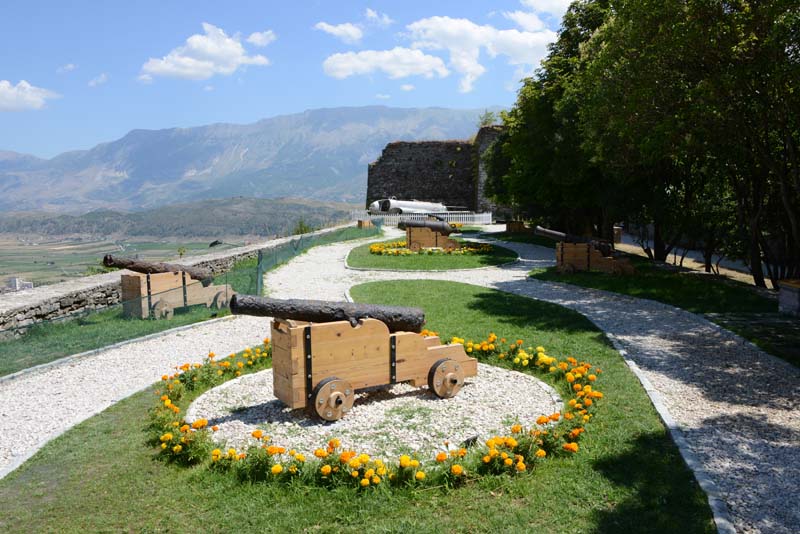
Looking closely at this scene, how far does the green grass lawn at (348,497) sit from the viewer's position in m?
4.24

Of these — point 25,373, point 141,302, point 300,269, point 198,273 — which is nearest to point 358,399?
point 25,373

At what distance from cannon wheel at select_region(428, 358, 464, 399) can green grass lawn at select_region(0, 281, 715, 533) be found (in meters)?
1.54

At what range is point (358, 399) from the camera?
675 centimetres

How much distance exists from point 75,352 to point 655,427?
7.78 meters

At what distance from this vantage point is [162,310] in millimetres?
11172

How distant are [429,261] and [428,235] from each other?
329cm

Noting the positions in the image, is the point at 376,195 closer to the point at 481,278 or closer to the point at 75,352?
the point at 481,278

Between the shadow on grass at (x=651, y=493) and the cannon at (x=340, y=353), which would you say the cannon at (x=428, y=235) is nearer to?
the cannon at (x=340, y=353)

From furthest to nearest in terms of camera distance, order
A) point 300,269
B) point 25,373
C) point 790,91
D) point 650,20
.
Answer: point 300,269 → point 650,20 → point 790,91 → point 25,373

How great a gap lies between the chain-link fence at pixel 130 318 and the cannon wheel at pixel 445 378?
5.51 meters

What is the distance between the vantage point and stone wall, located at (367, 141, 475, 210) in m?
48.9

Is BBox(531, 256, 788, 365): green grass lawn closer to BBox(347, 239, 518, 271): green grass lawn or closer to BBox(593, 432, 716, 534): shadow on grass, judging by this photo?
BBox(347, 239, 518, 271): green grass lawn

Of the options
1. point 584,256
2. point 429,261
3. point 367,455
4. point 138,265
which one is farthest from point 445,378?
point 429,261

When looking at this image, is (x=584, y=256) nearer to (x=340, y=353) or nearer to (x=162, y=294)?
(x=162, y=294)
